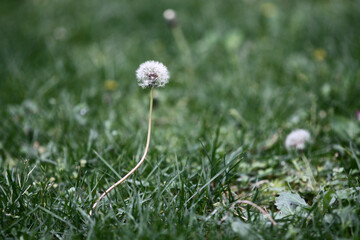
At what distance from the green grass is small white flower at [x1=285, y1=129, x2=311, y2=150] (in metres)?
0.05

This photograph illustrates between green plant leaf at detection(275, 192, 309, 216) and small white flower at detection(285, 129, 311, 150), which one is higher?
small white flower at detection(285, 129, 311, 150)

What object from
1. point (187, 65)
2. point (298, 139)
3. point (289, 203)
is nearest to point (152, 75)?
point (289, 203)

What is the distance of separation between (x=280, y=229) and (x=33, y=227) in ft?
3.35

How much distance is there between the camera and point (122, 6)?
4.42m

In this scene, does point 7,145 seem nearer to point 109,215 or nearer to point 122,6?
point 109,215

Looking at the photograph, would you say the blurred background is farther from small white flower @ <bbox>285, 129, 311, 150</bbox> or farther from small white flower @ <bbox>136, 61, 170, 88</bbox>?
small white flower @ <bbox>136, 61, 170, 88</bbox>

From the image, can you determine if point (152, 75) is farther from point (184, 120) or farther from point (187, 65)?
point (187, 65)

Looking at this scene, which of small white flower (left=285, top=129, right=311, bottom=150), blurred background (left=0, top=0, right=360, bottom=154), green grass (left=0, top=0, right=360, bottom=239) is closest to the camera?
green grass (left=0, top=0, right=360, bottom=239)

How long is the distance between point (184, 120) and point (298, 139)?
0.87m

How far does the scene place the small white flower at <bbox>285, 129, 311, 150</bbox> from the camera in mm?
1882

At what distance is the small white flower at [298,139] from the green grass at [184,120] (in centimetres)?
5

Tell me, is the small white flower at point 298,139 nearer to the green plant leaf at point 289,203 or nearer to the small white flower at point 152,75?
the green plant leaf at point 289,203

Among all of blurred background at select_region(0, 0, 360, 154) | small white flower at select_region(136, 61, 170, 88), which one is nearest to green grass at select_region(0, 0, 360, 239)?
blurred background at select_region(0, 0, 360, 154)

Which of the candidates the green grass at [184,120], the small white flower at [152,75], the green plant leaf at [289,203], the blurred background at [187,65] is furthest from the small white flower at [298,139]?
the small white flower at [152,75]
